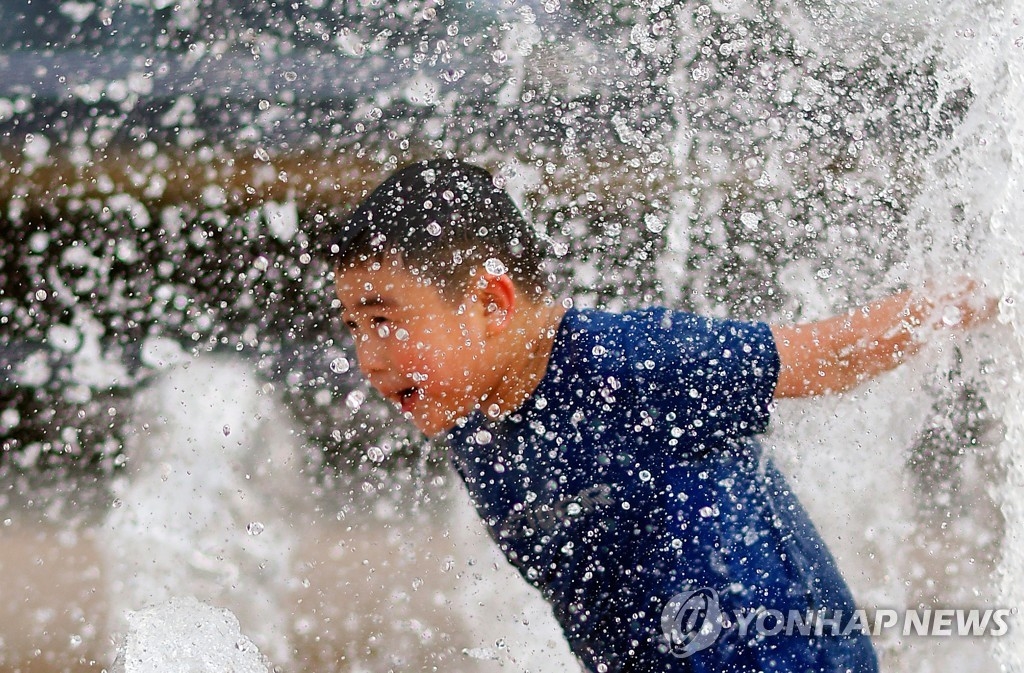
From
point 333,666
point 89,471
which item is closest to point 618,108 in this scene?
point 333,666

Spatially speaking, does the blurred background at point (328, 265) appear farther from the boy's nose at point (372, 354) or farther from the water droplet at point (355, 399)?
the boy's nose at point (372, 354)

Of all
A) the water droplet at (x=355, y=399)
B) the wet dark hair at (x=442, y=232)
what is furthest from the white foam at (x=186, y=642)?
the wet dark hair at (x=442, y=232)

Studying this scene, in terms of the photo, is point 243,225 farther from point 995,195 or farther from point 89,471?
point 995,195

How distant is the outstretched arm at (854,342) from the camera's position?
895mm

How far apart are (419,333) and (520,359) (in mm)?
103

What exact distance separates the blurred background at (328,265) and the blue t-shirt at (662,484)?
0.62 metres

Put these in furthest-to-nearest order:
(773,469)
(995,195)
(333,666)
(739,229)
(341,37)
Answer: (341,37), (739,229), (333,666), (995,195), (773,469)

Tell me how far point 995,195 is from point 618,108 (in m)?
0.74

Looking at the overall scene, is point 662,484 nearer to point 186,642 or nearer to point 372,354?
point 372,354

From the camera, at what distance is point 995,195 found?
1280mm

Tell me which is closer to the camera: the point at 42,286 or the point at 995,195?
the point at 995,195

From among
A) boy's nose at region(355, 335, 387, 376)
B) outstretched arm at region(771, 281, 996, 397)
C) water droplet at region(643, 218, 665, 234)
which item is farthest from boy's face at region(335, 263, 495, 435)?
water droplet at region(643, 218, 665, 234)

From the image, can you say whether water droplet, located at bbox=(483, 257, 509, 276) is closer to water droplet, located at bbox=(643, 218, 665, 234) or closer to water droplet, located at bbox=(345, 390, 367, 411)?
water droplet, located at bbox=(643, 218, 665, 234)

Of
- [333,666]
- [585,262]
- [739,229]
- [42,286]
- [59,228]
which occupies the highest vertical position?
[739,229]
